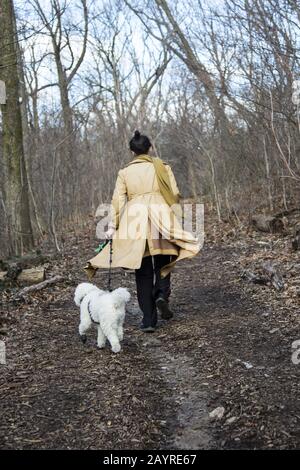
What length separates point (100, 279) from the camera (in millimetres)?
8625

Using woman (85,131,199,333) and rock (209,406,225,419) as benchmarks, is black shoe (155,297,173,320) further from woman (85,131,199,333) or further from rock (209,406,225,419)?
rock (209,406,225,419)

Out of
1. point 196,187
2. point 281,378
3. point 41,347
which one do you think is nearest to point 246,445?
point 281,378

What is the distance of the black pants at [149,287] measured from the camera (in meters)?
5.54

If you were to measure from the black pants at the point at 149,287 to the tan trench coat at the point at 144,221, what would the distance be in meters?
0.16

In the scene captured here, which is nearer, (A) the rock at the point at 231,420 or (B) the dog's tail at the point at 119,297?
(A) the rock at the point at 231,420

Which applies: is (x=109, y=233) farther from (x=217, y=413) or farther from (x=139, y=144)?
(x=217, y=413)

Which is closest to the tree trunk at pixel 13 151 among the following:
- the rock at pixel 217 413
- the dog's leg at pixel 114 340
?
the dog's leg at pixel 114 340

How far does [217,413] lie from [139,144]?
2935 millimetres

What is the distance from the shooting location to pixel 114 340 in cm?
470

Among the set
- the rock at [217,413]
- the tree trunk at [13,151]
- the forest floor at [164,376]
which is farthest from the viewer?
the tree trunk at [13,151]

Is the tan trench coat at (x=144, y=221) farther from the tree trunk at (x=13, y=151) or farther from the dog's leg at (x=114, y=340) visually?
the tree trunk at (x=13, y=151)

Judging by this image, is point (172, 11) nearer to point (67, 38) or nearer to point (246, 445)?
point (67, 38)

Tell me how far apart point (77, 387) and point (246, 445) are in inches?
56.4
